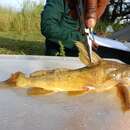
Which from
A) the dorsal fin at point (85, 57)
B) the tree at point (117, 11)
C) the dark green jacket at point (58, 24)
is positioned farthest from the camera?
the tree at point (117, 11)

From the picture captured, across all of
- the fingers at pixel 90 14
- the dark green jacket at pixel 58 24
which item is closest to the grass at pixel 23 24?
the dark green jacket at pixel 58 24

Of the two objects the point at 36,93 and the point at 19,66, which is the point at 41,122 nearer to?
the point at 36,93

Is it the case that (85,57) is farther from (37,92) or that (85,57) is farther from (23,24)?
(23,24)

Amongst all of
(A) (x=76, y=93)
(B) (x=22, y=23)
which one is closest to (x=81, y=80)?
(A) (x=76, y=93)

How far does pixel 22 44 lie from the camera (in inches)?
387

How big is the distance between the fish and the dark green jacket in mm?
2548

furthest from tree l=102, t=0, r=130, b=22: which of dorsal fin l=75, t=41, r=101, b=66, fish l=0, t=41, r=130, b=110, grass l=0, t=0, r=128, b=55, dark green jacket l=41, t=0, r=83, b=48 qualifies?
fish l=0, t=41, r=130, b=110

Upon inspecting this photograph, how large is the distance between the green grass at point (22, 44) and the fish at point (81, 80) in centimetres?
635

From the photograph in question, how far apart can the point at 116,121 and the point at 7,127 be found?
241 millimetres

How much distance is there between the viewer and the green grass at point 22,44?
27.8 feet

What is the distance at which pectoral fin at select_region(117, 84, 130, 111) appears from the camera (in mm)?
1344

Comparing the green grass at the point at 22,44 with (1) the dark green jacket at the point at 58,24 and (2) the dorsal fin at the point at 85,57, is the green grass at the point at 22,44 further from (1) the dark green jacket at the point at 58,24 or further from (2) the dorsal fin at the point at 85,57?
(2) the dorsal fin at the point at 85,57

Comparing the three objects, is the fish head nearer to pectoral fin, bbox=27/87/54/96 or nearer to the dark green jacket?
pectoral fin, bbox=27/87/54/96

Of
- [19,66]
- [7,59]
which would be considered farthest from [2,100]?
[7,59]
